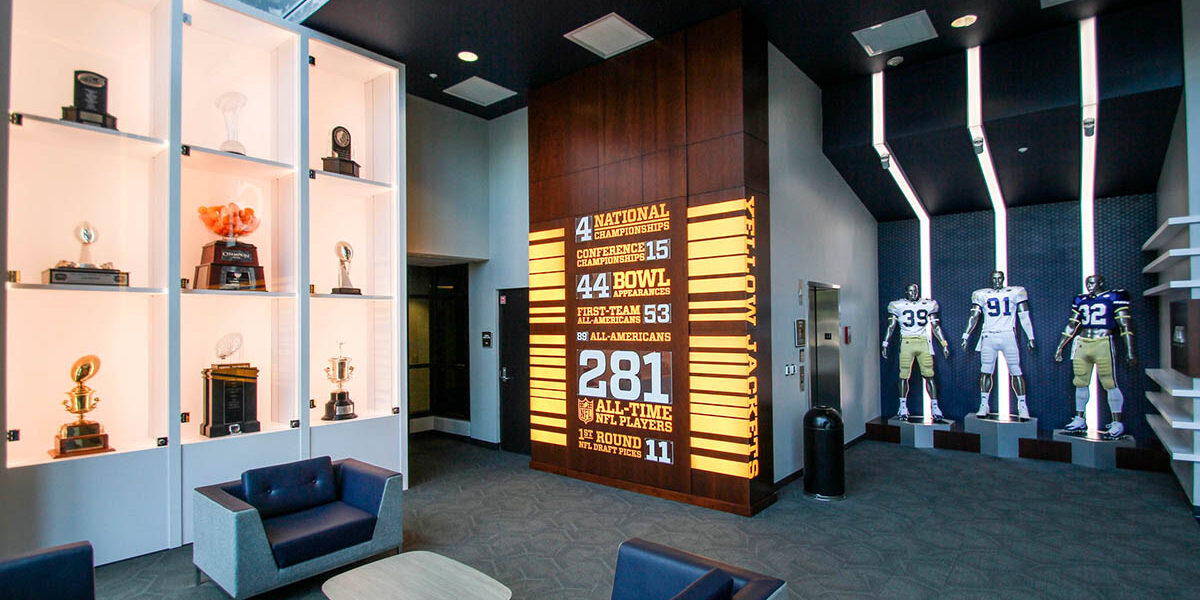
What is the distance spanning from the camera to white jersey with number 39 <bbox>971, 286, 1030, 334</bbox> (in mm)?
7086

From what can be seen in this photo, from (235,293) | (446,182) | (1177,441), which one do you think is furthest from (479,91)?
(1177,441)

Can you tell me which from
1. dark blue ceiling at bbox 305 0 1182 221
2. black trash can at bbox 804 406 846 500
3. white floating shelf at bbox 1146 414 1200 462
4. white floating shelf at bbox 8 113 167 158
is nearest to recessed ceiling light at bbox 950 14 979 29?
dark blue ceiling at bbox 305 0 1182 221

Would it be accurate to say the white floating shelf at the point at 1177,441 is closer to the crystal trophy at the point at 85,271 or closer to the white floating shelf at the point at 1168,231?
the white floating shelf at the point at 1168,231

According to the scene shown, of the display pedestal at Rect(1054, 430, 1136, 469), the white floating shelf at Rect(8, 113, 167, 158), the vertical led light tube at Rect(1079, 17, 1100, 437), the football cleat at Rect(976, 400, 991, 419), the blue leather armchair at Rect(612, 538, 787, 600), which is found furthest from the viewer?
the football cleat at Rect(976, 400, 991, 419)

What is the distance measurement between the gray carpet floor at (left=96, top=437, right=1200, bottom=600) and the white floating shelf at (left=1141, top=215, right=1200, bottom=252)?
2.25 metres

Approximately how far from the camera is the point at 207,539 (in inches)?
134

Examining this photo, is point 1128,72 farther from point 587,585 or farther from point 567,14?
point 587,585

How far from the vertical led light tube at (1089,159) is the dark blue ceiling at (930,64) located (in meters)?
0.06

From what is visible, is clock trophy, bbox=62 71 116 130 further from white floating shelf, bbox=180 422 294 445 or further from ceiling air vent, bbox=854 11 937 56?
ceiling air vent, bbox=854 11 937 56

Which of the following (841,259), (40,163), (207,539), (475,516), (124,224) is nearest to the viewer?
(207,539)

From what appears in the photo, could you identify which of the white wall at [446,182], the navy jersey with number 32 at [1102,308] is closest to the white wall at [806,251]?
the navy jersey with number 32 at [1102,308]

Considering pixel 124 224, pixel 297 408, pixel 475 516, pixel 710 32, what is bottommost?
pixel 475 516

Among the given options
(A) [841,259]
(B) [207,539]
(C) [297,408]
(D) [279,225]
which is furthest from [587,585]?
(A) [841,259]

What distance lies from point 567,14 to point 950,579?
4.90 m
